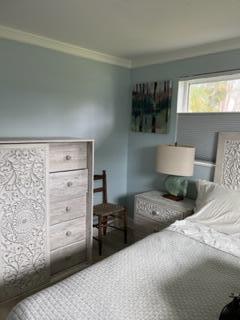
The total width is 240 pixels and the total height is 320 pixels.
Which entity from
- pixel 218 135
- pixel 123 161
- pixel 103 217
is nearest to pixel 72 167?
pixel 103 217

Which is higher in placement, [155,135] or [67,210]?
[155,135]

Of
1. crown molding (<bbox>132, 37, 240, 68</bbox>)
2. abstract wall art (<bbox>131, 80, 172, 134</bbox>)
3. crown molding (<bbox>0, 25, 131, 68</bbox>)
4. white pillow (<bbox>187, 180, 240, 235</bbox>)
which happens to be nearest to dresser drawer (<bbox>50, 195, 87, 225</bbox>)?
white pillow (<bbox>187, 180, 240, 235</bbox>)

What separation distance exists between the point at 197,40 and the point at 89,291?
232 centimetres

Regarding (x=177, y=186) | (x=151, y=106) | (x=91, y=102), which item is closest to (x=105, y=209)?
(x=177, y=186)

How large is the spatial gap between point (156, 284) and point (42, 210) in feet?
3.98

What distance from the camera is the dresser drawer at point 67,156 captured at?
2.19 m

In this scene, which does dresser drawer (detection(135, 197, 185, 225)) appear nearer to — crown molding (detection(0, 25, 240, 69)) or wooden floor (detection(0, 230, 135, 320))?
wooden floor (detection(0, 230, 135, 320))

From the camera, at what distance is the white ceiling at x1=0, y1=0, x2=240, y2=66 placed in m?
1.69

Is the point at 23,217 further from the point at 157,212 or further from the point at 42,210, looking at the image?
the point at 157,212

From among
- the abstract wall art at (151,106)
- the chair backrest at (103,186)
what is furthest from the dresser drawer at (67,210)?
the abstract wall art at (151,106)

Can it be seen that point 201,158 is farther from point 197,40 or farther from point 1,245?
point 1,245

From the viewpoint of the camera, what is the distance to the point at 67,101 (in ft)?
8.92

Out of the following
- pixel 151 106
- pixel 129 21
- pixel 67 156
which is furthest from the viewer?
pixel 151 106

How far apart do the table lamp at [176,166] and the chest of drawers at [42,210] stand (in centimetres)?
76
